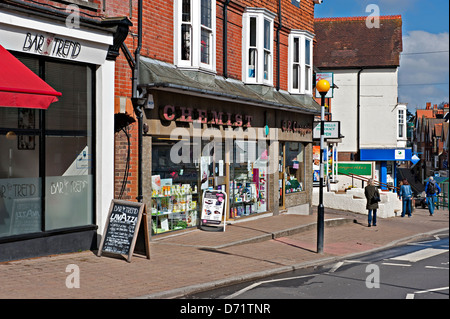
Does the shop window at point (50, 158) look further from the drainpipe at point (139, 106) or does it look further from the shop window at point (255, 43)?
the shop window at point (255, 43)

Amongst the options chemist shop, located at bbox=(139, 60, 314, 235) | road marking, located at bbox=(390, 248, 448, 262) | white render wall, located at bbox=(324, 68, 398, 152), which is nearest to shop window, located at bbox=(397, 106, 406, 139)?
white render wall, located at bbox=(324, 68, 398, 152)

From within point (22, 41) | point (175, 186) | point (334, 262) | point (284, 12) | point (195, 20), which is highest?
point (284, 12)

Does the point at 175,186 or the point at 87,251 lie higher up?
the point at 175,186

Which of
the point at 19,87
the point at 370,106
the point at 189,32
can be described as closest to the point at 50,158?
the point at 19,87

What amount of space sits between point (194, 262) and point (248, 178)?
7244mm

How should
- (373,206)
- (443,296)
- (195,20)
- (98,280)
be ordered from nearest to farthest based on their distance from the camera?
(443,296) → (98,280) → (195,20) → (373,206)

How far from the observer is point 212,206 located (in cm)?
1526

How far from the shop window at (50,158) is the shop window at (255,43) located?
6.85 m

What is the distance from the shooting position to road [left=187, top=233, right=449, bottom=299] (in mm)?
8492

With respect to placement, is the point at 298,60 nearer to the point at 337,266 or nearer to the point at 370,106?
the point at 337,266

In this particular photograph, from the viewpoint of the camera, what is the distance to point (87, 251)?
11.5m
